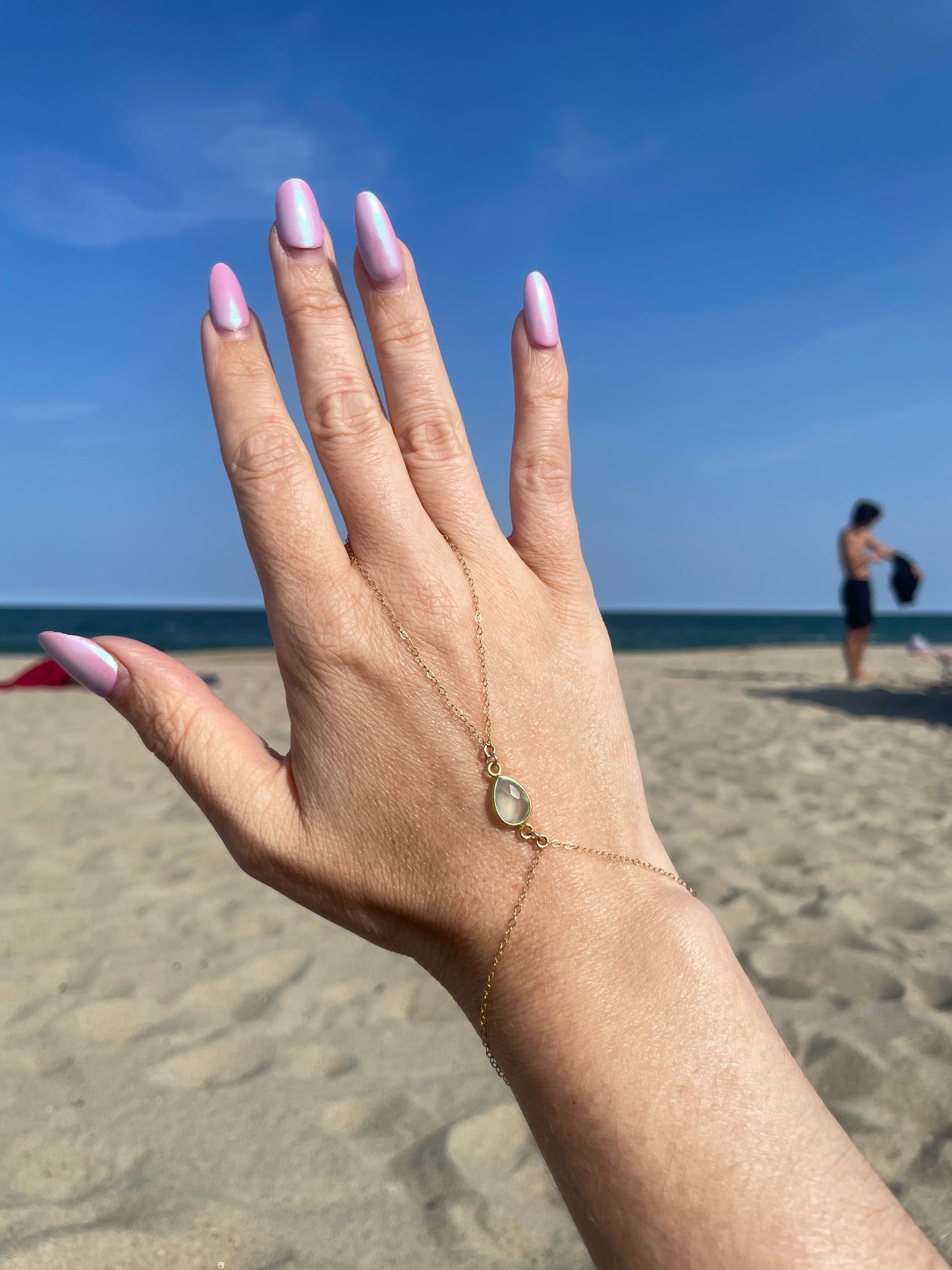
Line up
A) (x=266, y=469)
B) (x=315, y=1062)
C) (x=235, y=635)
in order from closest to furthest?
Result: (x=266, y=469)
(x=315, y=1062)
(x=235, y=635)

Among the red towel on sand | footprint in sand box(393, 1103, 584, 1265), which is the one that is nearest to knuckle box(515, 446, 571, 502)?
footprint in sand box(393, 1103, 584, 1265)

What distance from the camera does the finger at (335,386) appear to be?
118cm

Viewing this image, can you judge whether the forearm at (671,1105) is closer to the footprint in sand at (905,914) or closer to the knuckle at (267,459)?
the knuckle at (267,459)

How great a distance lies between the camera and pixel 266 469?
3.90 ft

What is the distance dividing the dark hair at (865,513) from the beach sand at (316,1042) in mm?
5767

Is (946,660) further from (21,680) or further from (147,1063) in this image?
(21,680)

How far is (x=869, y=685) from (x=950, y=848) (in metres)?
5.87

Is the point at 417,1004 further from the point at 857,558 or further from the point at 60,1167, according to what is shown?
the point at 857,558

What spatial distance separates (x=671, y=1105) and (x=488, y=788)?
0.41m

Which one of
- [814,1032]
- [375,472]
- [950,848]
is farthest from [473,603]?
[950,848]

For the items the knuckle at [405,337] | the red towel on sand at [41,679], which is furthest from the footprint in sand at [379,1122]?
the red towel on sand at [41,679]

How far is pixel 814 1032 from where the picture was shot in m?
2.08

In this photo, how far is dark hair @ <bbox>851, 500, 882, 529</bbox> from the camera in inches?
368

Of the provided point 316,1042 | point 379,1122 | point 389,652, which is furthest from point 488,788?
point 316,1042
